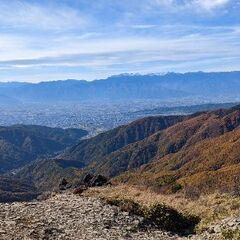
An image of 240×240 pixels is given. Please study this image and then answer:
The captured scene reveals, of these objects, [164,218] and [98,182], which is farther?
[98,182]

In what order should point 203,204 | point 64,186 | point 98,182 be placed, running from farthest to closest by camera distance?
point 64,186 < point 98,182 < point 203,204

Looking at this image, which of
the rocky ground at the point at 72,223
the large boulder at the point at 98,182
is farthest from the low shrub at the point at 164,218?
the large boulder at the point at 98,182

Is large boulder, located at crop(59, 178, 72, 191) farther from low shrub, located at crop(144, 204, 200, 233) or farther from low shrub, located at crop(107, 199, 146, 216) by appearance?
low shrub, located at crop(144, 204, 200, 233)

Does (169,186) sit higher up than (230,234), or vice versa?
(230,234)

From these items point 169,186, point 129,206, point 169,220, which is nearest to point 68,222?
point 129,206

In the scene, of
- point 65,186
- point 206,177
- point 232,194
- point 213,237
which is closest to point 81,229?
point 213,237

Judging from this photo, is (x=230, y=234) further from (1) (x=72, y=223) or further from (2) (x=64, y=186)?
(2) (x=64, y=186)

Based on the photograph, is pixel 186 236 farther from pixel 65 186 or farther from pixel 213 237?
pixel 65 186

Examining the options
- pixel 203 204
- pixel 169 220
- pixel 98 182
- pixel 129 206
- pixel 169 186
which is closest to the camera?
pixel 169 220
